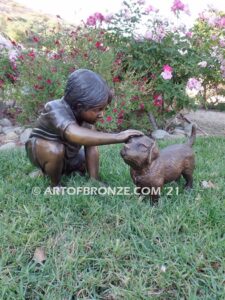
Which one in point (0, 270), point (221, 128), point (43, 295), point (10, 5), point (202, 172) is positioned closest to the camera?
point (43, 295)

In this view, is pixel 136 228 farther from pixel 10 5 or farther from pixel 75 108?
pixel 10 5

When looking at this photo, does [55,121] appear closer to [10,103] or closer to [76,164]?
[76,164]

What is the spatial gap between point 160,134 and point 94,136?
369 centimetres

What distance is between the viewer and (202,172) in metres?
3.15

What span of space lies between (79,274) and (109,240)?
0.28 meters

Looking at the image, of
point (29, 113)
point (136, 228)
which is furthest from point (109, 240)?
point (29, 113)

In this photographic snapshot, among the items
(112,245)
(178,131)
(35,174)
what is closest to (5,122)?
(178,131)

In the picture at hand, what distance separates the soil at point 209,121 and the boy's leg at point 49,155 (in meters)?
4.30

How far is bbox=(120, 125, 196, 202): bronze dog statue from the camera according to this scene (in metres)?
2.15

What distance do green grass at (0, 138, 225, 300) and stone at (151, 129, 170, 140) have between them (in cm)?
295

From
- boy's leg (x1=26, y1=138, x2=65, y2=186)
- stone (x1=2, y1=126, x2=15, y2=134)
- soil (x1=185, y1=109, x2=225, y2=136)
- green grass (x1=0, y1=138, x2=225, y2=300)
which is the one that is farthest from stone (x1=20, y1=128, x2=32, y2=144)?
soil (x1=185, y1=109, x2=225, y2=136)

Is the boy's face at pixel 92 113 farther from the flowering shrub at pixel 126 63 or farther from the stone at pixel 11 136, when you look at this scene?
the stone at pixel 11 136

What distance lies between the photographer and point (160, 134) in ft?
18.8

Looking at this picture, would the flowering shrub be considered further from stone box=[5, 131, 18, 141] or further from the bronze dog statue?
the bronze dog statue
